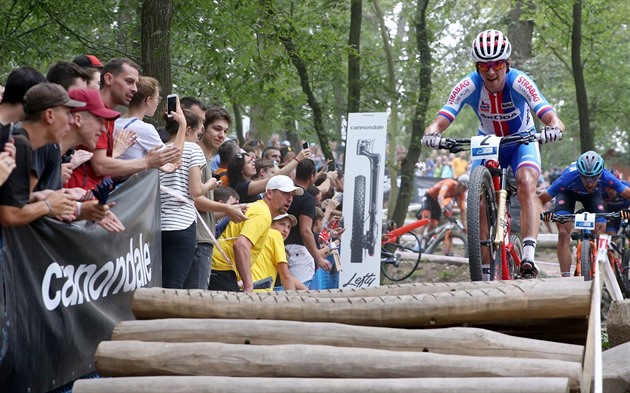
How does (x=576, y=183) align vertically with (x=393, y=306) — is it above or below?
above

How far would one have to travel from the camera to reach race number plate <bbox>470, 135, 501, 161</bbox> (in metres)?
8.81

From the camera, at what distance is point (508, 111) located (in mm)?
9367

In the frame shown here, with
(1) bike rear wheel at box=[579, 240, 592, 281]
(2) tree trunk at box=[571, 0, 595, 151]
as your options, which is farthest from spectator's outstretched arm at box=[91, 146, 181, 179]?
(2) tree trunk at box=[571, 0, 595, 151]

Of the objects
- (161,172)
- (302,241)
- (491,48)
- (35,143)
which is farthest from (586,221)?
(35,143)

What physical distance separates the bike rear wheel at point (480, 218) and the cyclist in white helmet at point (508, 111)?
0.37 metres

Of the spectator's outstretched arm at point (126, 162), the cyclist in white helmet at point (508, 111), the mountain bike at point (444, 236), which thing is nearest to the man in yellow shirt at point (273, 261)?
the cyclist in white helmet at point (508, 111)

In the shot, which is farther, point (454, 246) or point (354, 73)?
point (454, 246)

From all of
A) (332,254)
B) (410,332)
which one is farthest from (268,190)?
(410,332)

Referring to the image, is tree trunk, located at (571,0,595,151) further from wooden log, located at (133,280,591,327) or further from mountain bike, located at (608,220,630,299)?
wooden log, located at (133,280,591,327)

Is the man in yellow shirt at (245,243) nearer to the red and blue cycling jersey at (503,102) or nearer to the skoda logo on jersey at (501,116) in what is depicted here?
the red and blue cycling jersey at (503,102)

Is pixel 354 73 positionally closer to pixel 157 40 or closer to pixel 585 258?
pixel 585 258

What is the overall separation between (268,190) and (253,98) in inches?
215

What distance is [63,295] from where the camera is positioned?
19.4 ft

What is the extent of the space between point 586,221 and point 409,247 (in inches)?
314
